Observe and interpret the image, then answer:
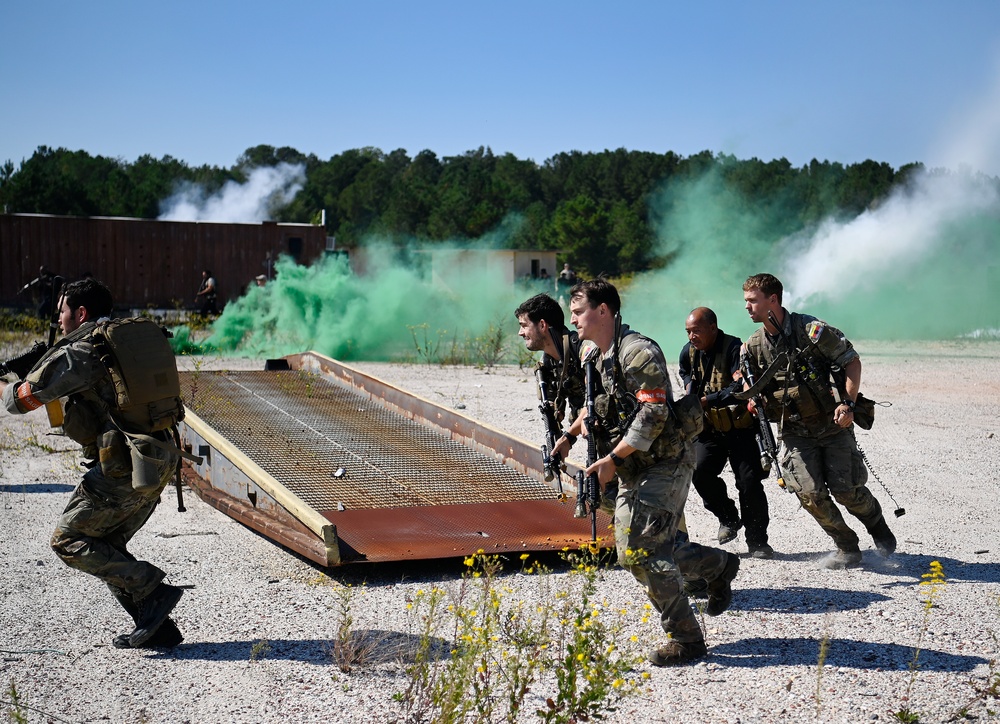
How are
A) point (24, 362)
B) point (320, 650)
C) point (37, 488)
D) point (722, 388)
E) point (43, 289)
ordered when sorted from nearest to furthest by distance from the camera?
point (320, 650), point (24, 362), point (722, 388), point (37, 488), point (43, 289)

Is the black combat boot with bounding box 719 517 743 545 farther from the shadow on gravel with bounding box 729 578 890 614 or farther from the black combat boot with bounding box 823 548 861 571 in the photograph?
the shadow on gravel with bounding box 729 578 890 614

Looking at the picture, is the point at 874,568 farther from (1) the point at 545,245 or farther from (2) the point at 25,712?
(1) the point at 545,245

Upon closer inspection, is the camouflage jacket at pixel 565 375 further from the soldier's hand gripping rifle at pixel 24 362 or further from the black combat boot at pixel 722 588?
the soldier's hand gripping rifle at pixel 24 362

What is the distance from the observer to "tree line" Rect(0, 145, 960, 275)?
39.5 metres

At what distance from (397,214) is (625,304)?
4088 cm

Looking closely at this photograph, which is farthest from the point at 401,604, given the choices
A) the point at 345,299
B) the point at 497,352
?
the point at 345,299

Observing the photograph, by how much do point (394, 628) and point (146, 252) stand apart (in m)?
26.9

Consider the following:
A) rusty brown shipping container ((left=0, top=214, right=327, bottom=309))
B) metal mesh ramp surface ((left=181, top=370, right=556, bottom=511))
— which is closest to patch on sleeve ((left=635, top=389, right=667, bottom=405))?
metal mesh ramp surface ((left=181, top=370, right=556, bottom=511))

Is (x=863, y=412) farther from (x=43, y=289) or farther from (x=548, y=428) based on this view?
(x=43, y=289)

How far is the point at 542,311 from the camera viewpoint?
514 centimetres

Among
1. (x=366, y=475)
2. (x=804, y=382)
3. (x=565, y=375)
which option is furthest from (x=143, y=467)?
(x=804, y=382)

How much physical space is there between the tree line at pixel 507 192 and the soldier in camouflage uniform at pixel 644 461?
90.2 feet

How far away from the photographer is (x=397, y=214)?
211 ft

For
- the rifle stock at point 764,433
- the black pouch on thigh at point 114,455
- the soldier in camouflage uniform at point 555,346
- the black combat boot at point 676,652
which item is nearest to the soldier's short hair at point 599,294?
the soldier in camouflage uniform at point 555,346
